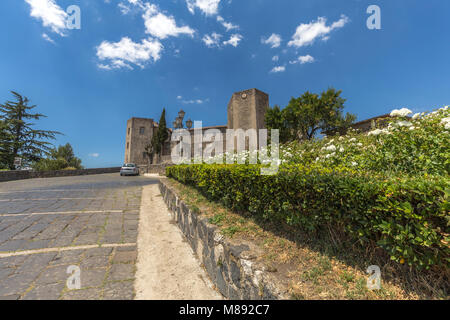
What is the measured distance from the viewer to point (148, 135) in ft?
105

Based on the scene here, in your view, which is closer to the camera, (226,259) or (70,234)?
(226,259)

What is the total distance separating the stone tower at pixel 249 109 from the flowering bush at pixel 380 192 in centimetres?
1588

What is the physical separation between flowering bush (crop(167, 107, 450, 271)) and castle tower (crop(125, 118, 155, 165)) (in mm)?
31177

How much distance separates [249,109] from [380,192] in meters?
18.9

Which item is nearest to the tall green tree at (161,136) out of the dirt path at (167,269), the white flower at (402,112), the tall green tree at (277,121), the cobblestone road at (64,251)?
the tall green tree at (277,121)

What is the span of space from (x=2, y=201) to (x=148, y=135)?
2760 centimetres

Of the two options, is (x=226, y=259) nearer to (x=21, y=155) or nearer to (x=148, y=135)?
(x=21, y=155)

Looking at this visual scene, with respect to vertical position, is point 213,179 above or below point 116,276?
above

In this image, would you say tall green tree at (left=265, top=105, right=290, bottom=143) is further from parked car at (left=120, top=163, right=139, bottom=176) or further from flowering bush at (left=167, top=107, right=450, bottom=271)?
flowering bush at (left=167, top=107, right=450, bottom=271)

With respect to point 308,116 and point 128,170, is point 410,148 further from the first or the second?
point 128,170

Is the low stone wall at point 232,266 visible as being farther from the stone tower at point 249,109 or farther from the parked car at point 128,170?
the parked car at point 128,170

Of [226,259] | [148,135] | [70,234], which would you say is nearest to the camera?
[226,259]

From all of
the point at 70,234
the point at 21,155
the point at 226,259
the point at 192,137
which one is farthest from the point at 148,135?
the point at 226,259
